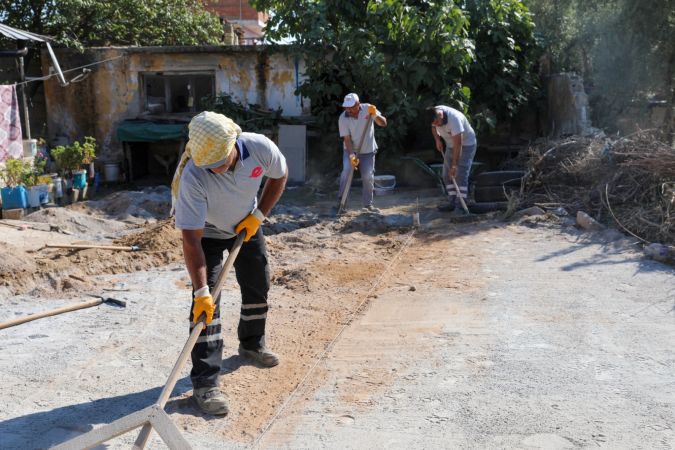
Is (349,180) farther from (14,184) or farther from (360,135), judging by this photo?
(14,184)

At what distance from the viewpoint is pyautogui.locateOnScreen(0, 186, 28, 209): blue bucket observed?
10.3m

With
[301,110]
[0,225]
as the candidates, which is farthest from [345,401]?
[301,110]

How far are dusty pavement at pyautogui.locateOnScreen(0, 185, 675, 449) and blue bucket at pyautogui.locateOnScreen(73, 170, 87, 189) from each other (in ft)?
16.1

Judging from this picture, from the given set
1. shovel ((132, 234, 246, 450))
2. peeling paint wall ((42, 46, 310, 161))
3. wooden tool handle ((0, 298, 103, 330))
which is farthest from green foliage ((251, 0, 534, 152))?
shovel ((132, 234, 246, 450))

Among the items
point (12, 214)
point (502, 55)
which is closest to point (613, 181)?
point (502, 55)

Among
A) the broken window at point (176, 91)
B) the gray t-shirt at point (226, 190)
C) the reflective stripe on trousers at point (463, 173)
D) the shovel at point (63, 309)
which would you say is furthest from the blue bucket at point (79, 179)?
the gray t-shirt at point (226, 190)

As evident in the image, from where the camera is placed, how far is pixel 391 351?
479 centimetres

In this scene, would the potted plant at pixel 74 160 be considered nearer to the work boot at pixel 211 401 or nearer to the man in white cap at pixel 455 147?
the man in white cap at pixel 455 147

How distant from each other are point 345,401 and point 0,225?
22.4 ft

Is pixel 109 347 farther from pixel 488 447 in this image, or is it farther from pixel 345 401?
pixel 488 447

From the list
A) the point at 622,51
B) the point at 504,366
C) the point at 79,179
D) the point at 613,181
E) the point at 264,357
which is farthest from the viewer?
the point at 622,51

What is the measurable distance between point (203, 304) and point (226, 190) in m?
0.70

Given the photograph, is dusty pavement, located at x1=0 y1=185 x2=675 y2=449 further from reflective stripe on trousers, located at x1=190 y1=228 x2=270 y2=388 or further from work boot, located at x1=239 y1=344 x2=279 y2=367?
reflective stripe on trousers, located at x1=190 y1=228 x2=270 y2=388

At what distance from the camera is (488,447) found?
3.49 m
